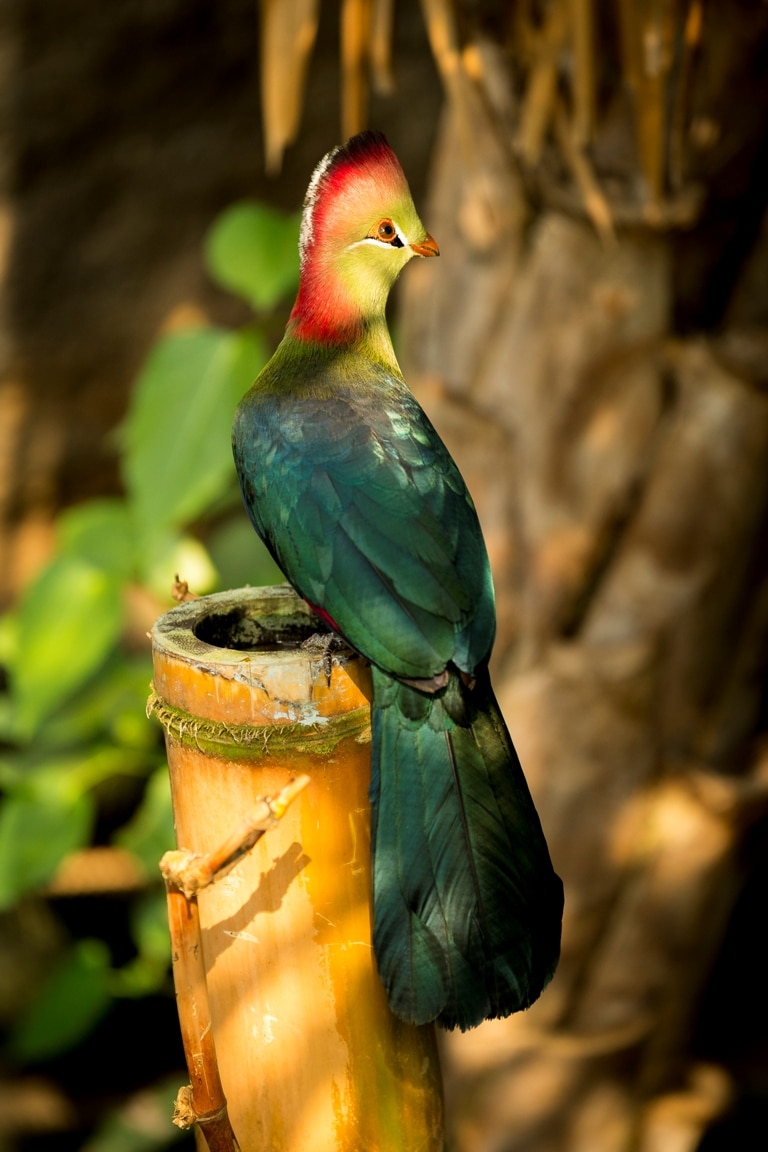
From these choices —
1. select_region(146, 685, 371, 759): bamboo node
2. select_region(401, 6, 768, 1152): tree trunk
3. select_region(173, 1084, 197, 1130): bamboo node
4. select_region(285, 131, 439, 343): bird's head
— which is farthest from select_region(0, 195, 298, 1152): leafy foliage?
select_region(173, 1084, 197, 1130): bamboo node

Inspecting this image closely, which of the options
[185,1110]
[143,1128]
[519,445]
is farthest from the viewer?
[143,1128]

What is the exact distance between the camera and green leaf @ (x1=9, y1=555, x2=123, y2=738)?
2734mm

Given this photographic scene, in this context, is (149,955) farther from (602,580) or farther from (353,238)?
(353,238)

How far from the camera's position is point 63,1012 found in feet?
10.2

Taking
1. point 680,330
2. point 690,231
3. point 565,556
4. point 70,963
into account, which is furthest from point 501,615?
point 70,963

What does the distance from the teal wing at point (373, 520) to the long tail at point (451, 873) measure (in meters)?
0.06

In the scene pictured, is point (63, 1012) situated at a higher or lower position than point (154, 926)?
lower

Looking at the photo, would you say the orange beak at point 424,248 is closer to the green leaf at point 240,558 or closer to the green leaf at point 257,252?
the green leaf at point 257,252

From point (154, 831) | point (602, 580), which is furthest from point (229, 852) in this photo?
point (154, 831)

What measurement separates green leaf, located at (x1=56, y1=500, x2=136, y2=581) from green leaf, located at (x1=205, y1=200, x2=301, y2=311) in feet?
1.84

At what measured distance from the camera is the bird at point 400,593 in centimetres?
119

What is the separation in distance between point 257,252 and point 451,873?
1.89m

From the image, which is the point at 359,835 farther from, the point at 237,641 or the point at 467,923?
the point at 237,641

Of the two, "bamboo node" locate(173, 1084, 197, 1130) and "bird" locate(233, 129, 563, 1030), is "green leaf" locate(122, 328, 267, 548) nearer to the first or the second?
"bird" locate(233, 129, 563, 1030)
